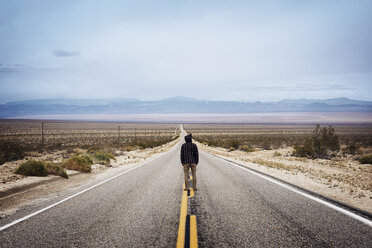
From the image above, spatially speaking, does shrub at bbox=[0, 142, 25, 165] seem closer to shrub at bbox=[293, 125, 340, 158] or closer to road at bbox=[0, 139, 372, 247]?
road at bbox=[0, 139, 372, 247]

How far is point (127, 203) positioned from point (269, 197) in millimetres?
3920

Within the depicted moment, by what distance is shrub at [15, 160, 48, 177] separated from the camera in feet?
34.3

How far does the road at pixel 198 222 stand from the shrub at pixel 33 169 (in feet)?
15.8

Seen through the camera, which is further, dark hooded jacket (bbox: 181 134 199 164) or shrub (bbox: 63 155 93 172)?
shrub (bbox: 63 155 93 172)

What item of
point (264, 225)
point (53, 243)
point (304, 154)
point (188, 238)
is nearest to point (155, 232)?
point (188, 238)

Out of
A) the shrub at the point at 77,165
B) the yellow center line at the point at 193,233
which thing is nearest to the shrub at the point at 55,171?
the shrub at the point at 77,165

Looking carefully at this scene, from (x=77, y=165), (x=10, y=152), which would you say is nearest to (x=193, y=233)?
(x=77, y=165)

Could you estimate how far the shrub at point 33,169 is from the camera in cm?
1046

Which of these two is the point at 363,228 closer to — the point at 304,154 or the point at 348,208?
the point at 348,208

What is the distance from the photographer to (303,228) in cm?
440

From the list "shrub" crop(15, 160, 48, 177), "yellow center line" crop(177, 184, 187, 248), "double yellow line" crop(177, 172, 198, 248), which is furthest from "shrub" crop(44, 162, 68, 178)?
"double yellow line" crop(177, 172, 198, 248)

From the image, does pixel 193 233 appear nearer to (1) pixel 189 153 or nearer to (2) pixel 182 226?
(2) pixel 182 226

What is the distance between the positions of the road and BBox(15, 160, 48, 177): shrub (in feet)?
15.8

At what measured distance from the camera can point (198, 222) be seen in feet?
15.7
